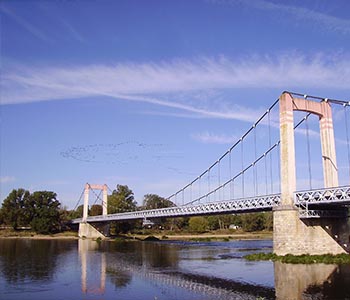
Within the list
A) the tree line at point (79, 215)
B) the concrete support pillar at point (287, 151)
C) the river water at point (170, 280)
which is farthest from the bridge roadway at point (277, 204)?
the tree line at point (79, 215)

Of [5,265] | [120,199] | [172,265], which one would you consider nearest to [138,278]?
[172,265]

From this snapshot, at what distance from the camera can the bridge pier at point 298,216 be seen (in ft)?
127

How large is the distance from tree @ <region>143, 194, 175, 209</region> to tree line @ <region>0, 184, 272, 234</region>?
11833 millimetres

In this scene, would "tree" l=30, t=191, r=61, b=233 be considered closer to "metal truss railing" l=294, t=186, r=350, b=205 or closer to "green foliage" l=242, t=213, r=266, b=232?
"green foliage" l=242, t=213, r=266, b=232

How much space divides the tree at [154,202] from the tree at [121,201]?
1822 cm

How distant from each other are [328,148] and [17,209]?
259 feet

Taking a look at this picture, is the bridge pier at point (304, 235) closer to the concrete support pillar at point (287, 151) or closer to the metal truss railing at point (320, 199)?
the metal truss railing at point (320, 199)

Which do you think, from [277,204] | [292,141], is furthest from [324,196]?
[292,141]

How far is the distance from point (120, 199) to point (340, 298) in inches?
3511

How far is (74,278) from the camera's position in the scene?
30.7m

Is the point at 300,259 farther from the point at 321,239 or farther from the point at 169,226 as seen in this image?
the point at 169,226

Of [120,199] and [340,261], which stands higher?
[120,199]

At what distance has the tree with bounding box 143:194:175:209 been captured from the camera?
425 feet

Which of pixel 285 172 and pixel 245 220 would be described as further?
pixel 245 220
